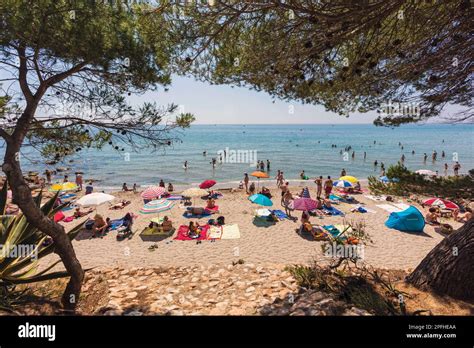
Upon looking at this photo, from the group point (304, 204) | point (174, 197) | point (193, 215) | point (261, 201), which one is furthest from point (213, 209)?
point (304, 204)

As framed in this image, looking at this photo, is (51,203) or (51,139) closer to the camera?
(51,139)

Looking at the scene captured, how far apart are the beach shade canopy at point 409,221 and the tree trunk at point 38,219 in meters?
14.7

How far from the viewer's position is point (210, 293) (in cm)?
590

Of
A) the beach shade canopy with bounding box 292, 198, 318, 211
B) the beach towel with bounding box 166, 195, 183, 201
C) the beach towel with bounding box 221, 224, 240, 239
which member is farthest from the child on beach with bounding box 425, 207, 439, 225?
the beach towel with bounding box 166, 195, 183, 201

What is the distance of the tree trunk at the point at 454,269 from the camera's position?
447 centimetres

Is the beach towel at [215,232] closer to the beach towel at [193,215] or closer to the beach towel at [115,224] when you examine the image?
the beach towel at [193,215]

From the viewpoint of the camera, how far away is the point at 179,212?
54.5ft

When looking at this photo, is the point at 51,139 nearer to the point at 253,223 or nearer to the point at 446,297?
the point at 446,297

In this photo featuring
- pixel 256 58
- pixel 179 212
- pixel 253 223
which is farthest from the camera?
pixel 179 212

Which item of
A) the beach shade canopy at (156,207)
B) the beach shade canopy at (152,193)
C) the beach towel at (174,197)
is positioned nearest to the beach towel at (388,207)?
the beach shade canopy at (156,207)

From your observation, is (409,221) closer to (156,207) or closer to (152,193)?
(156,207)

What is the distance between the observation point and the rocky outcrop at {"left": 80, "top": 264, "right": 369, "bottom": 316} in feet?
15.5
